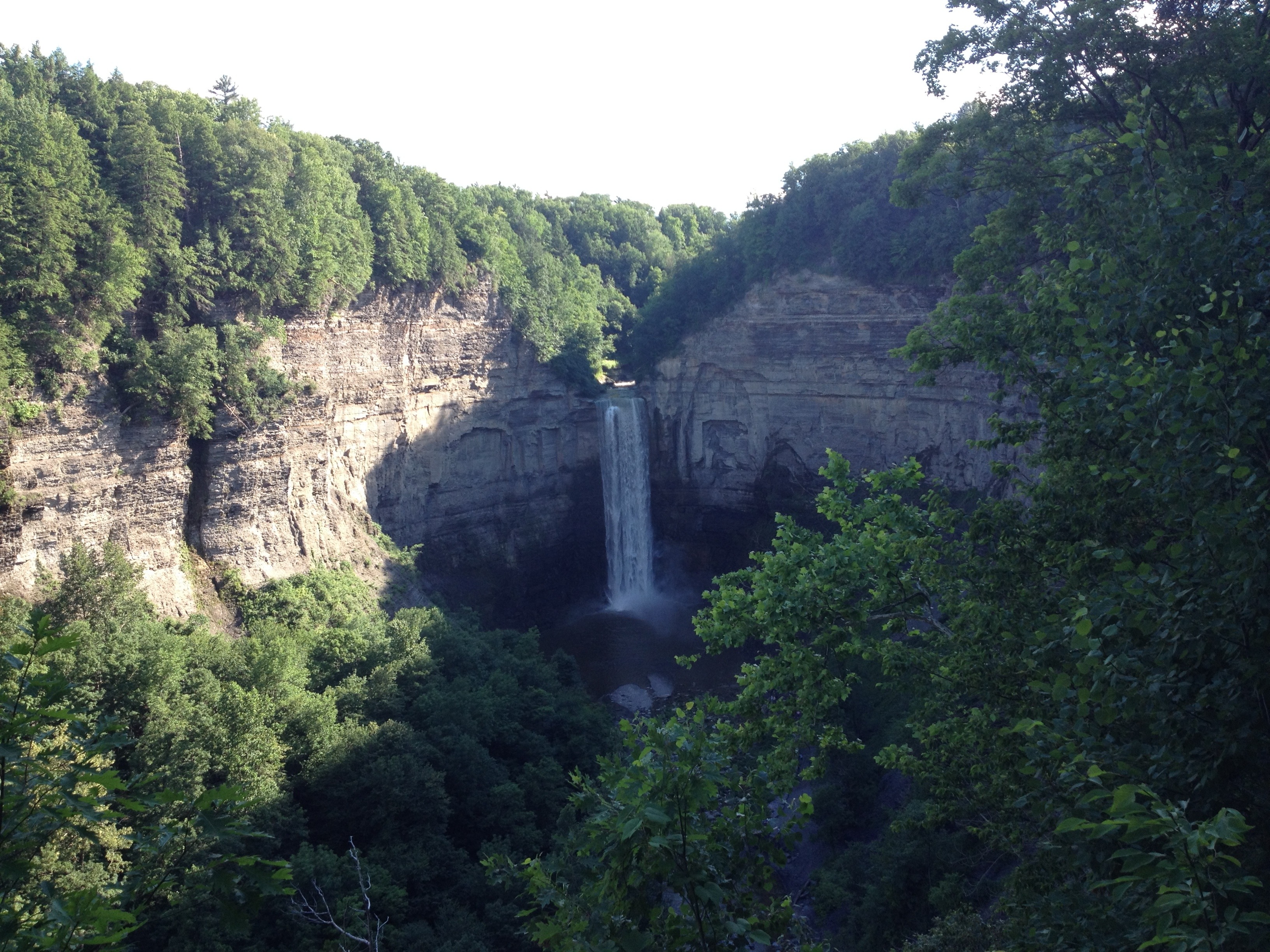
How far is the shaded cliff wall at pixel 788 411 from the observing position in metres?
33.1

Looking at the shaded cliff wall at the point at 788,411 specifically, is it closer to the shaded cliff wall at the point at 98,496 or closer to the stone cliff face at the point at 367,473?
the stone cliff face at the point at 367,473

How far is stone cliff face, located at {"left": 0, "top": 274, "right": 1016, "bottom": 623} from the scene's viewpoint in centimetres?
2291

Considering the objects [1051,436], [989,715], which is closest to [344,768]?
[989,715]

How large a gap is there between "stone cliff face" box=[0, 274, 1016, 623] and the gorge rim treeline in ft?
3.68

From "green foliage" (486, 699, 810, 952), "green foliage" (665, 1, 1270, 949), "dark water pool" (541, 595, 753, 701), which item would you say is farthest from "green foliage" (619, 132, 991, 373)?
"green foliage" (486, 699, 810, 952)

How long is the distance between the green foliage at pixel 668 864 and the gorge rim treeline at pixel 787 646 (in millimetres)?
39

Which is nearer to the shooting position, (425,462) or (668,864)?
(668,864)

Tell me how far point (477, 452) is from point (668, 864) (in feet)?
105

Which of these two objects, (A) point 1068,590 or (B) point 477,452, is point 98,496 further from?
(A) point 1068,590

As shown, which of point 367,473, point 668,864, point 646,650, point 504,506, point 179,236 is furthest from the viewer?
point 504,506

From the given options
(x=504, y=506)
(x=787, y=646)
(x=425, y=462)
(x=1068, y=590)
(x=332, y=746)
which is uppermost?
(x=425, y=462)

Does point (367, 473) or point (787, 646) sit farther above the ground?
point (367, 473)

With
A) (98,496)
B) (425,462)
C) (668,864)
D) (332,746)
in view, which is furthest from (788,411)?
(668,864)

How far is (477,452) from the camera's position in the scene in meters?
35.8
